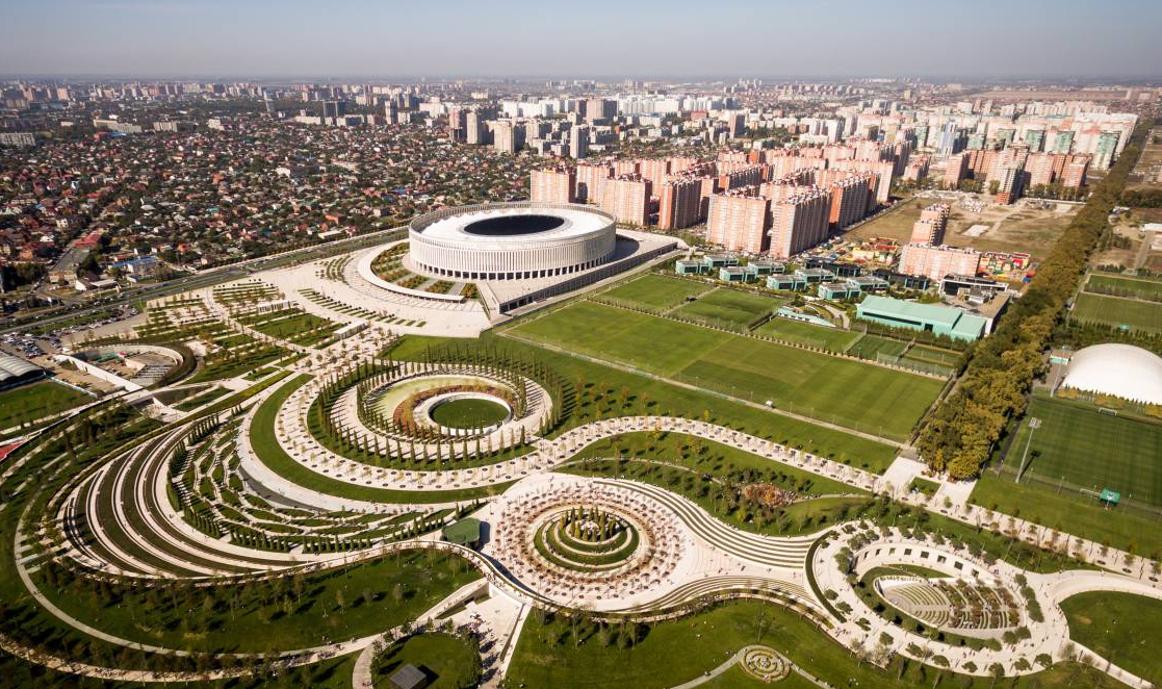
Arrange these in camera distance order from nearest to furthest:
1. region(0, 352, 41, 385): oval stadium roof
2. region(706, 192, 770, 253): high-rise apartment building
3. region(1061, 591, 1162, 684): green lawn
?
region(1061, 591, 1162, 684): green lawn, region(0, 352, 41, 385): oval stadium roof, region(706, 192, 770, 253): high-rise apartment building

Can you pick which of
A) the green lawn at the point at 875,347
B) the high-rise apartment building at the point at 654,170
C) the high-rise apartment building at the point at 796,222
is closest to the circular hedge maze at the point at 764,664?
the green lawn at the point at 875,347

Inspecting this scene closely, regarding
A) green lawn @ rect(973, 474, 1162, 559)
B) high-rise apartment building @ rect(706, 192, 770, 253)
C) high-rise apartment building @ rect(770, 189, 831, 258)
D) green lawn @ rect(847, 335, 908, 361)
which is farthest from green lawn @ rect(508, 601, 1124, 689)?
high-rise apartment building @ rect(706, 192, 770, 253)

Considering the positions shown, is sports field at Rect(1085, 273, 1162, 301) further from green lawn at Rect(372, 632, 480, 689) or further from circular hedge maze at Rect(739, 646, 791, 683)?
green lawn at Rect(372, 632, 480, 689)

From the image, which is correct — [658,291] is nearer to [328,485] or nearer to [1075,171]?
[328,485]

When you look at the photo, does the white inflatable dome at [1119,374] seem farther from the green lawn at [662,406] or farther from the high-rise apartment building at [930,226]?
the high-rise apartment building at [930,226]

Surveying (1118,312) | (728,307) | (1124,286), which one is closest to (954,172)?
(1124,286)

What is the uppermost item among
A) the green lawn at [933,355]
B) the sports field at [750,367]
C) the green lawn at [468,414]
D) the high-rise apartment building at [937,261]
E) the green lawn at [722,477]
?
the high-rise apartment building at [937,261]

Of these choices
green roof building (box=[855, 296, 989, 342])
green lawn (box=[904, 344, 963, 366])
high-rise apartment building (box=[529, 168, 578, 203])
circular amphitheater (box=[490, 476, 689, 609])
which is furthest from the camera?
high-rise apartment building (box=[529, 168, 578, 203])
